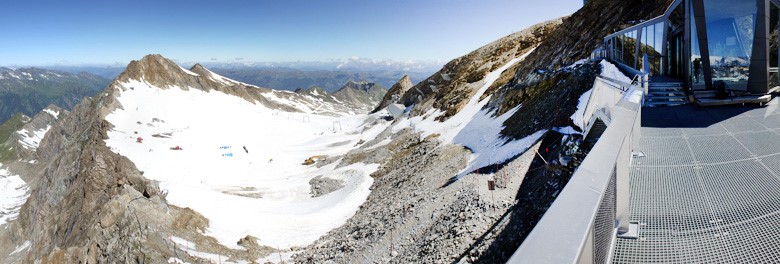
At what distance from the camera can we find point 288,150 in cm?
6938

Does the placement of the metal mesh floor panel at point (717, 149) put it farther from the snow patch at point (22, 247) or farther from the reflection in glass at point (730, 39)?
the snow patch at point (22, 247)

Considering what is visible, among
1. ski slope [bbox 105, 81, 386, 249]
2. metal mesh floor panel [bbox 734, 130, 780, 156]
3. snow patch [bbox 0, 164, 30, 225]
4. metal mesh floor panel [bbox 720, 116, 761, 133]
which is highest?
metal mesh floor panel [bbox 720, 116, 761, 133]

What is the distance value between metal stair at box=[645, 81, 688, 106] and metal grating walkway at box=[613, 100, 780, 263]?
3729 millimetres

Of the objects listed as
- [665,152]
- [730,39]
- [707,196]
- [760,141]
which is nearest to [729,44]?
[730,39]

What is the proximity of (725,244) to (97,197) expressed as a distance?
145ft

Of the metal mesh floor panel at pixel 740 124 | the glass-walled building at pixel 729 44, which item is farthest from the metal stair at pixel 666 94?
the metal mesh floor panel at pixel 740 124

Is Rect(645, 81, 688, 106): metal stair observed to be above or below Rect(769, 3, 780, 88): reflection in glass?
below

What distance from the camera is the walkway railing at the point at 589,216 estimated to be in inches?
90.4

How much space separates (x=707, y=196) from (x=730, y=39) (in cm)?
1031

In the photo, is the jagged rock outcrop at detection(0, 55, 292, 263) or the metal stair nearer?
the metal stair

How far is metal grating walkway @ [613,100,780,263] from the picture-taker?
381 cm

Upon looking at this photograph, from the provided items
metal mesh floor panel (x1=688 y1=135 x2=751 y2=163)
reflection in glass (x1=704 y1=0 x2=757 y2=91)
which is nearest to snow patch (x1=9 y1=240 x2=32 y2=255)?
metal mesh floor panel (x1=688 y1=135 x2=751 y2=163)

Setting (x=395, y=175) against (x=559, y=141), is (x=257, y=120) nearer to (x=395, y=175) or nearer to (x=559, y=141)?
(x=395, y=175)

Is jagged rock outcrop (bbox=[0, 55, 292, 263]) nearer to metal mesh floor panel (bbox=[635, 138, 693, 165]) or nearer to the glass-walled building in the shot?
metal mesh floor panel (bbox=[635, 138, 693, 165])
